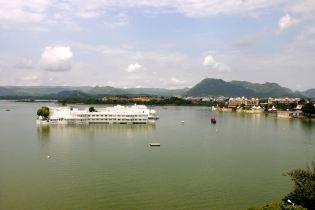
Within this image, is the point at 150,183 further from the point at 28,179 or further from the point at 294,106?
the point at 294,106

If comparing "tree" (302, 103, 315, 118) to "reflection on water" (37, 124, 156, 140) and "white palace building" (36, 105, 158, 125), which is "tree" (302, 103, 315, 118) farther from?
"reflection on water" (37, 124, 156, 140)

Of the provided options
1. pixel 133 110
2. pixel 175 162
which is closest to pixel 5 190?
pixel 175 162

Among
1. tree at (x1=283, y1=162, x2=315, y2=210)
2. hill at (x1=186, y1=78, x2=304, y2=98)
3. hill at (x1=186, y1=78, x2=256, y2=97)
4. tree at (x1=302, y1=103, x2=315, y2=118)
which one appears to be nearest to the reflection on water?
tree at (x1=283, y1=162, x2=315, y2=210)

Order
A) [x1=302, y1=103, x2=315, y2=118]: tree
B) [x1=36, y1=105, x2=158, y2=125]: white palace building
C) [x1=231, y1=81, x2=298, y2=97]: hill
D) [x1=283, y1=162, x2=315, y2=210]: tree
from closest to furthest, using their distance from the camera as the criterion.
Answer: [x1=283, y1=162, x2=315, y2=210]: tree
[x1=36, y1=105, x2=158, y2=125]: white palace building
[x1=302, y1=103, x2=315, y2=118]: tree
[x1=231, y1=81, x2=298, y2=97]: hill

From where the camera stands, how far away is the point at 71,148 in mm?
15242

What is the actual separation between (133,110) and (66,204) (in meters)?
18.9

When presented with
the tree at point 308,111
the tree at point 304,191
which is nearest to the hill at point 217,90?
the tree at point 308,111

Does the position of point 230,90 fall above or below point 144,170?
above

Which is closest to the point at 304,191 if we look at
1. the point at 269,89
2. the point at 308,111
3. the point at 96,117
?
the point at 96,117

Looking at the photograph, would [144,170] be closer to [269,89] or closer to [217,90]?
[217,90]

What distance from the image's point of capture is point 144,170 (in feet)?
37.4

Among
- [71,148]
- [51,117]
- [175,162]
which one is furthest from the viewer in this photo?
[51,117]

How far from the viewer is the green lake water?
28.5 feet

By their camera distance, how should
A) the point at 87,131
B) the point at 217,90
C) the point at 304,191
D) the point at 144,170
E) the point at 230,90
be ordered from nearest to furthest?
1. the point at 304,191
2. the point at 144,170
3. the point at 87,131
4. the point at 230,90
5. the point at 217,90
